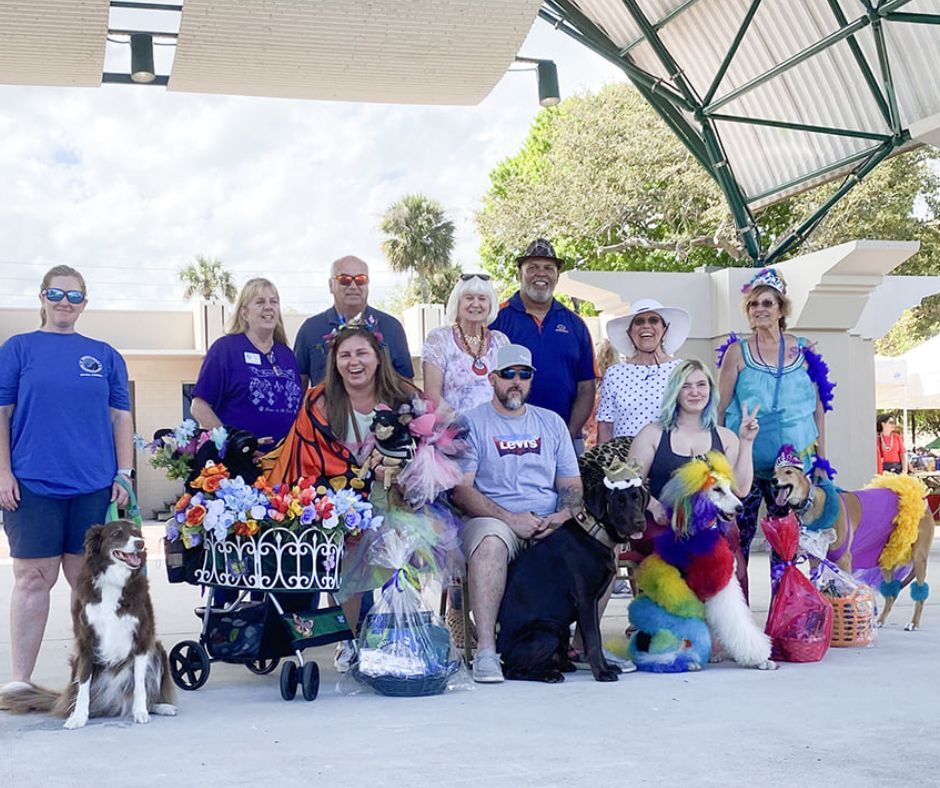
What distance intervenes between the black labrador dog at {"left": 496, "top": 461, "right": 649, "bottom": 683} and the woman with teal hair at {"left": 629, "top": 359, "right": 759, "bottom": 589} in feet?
1.37

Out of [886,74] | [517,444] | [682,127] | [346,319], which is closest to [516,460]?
[517,444]

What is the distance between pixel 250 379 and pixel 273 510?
1.19 metres

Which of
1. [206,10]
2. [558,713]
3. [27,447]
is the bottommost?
[558,713]

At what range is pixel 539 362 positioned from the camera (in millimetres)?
6145

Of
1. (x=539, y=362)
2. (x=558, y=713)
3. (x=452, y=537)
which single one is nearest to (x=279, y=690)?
(x=452, y=537)

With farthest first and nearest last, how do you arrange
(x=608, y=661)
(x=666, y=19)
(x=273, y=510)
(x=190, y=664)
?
(x=666, y=19), (x=608, y=661), (x=190, y=664), (x=273, y=510)

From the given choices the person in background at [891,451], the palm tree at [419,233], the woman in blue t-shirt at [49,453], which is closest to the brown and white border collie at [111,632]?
the woman in blue t-shirt at [49,453]

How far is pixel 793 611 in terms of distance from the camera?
549 cm

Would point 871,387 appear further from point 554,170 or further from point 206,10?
point 554,170

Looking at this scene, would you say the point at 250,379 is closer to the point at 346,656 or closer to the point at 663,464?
the point at 346,656

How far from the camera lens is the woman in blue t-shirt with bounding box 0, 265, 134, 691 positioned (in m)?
4.76

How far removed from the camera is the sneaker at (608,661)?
17.3 feet

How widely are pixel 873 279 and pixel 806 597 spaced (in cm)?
528

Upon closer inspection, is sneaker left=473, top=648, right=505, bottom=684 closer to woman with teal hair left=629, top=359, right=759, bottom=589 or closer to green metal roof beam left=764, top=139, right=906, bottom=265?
woman with teal hair left=629, top=359, right=759, bottom=589
